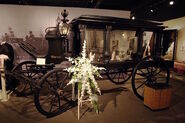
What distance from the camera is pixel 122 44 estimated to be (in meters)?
3.26

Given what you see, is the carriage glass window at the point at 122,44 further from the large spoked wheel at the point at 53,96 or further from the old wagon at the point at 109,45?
the large spoked wheel at the point at 53,96

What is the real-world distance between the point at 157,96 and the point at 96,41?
169 cm

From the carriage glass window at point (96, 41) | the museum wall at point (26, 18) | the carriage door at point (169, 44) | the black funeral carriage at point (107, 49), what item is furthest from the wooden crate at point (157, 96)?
the carriage door at point (169, 44)

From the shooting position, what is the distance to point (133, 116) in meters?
2.65

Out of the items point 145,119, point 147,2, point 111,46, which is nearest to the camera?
point 145,119

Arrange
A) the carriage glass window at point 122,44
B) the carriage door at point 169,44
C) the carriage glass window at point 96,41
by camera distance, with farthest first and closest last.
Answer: the carriage door at point 169,44 < the carriage glass window at point 122,44 < the carriage glass window at point 96,41

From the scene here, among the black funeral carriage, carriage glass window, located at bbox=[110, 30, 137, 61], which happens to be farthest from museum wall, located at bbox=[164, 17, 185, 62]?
carriage glass window, located at bbox=[110, 30, 137, 61]

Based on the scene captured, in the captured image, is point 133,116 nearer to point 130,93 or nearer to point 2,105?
point 130,93

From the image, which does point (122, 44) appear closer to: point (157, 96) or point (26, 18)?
point (157, 96)

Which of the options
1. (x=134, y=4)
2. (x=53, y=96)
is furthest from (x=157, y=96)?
(x=134, y=4)

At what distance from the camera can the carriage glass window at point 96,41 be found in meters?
2.94

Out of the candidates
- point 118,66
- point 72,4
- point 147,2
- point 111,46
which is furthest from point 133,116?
point 72,4

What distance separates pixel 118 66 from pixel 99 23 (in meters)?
1.06

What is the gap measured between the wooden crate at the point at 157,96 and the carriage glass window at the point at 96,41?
4.12ft
